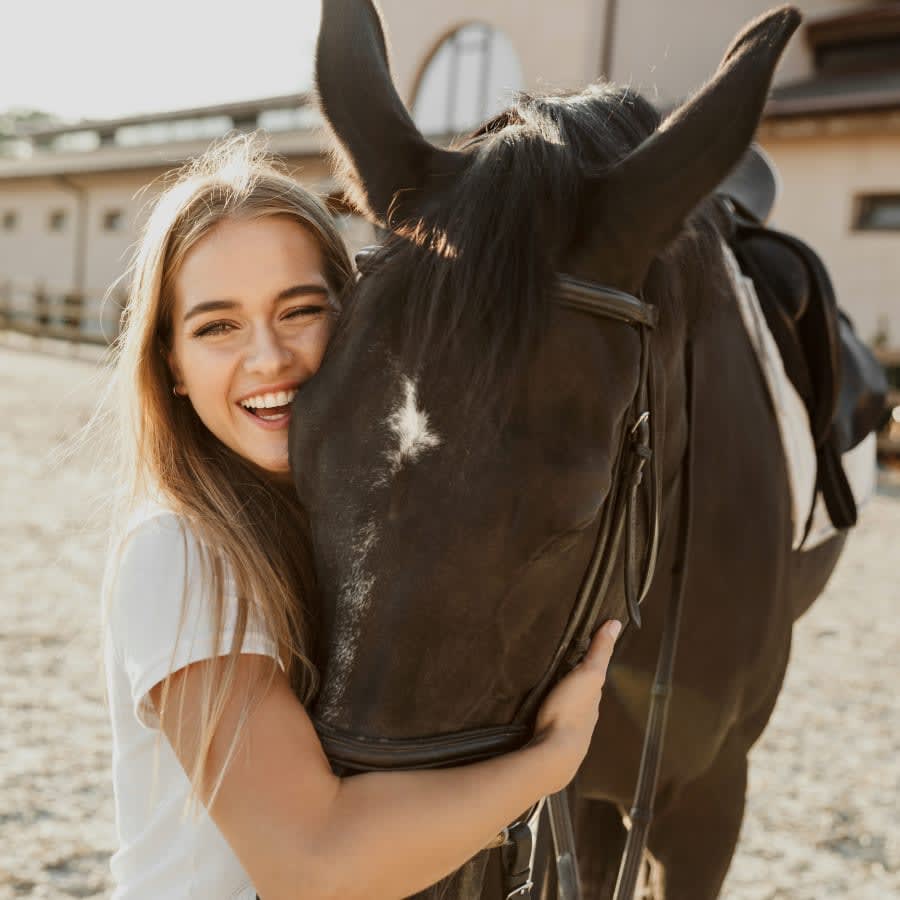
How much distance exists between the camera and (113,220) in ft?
84.1

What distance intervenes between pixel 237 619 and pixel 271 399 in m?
0.40

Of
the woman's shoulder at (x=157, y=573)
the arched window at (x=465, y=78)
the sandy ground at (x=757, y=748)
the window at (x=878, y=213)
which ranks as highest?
the arched window at (x=465, y=78)

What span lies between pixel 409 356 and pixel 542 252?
9.8 inches

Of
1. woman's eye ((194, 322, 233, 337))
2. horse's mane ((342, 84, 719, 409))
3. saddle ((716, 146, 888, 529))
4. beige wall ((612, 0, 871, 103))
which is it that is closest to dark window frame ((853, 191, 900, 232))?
beige wall ((612, 0, 871, 103))

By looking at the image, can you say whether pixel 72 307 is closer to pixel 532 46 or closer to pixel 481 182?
pixel 532 46

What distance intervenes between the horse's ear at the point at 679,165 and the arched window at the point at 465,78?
1378 centimetres

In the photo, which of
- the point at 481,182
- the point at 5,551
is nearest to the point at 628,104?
the point at 481,182

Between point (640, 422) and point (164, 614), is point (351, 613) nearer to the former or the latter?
point (164, 614)

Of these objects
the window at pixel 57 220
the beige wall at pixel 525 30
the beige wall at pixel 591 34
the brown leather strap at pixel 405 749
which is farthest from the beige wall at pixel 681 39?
the window at pixel 57 220

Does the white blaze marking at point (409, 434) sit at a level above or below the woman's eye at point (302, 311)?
below

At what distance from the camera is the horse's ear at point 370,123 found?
1.44m

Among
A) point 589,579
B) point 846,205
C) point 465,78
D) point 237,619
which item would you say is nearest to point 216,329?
point 237,619

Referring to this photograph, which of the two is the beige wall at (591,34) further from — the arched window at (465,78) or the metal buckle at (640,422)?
the metal buckle at (640,422)

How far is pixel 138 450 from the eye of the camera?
5.41ft
